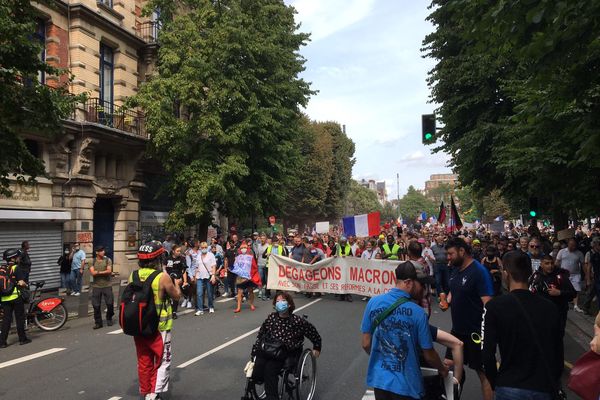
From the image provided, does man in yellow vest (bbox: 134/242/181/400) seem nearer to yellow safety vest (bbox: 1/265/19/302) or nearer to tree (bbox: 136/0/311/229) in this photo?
yellow safety vest (bbox: 1/265/19/302)

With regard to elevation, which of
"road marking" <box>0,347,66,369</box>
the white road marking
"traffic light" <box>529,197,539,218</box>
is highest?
"traffic light" <box>529,197,539,218</box>

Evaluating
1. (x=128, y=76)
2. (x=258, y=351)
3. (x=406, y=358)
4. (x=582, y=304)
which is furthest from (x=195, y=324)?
(x=128, y=76)

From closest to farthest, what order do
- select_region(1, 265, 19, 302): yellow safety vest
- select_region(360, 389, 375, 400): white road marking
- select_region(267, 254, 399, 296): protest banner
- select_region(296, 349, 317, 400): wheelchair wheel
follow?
select_region(296, 349, 317, 400): wheelchair wheel, select_region(360, 389, 375, 400): white road marking, select_region(1, 265, 19, 302): yellow safety vest, select_region(267, 254, 399, 296): protest banner

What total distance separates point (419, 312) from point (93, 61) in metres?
19.5

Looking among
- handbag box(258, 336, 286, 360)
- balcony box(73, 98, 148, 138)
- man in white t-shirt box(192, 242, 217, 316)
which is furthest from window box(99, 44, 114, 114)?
handbag box(258, 336, 286, 360)

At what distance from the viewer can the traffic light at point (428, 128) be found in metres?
12.9

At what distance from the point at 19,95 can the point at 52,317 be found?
183 inches

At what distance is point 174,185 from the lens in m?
20.4

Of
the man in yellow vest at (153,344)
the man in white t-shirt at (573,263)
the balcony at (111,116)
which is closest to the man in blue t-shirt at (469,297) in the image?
the man in yellow vest at (153,344)

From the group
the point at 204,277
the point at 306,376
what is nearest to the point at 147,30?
the point at 204,277

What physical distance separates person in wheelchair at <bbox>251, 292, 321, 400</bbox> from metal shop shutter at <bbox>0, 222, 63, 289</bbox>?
1385 cm

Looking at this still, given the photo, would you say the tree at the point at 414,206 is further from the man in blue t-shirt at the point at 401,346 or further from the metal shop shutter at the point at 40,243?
the man in blue t-shirt at the point at 401,346

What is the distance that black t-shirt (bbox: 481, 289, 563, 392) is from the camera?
312cm

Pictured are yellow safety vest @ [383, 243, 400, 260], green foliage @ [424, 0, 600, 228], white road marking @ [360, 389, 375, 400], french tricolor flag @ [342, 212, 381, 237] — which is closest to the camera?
green foliage @ [424, 0, 600, 228]
